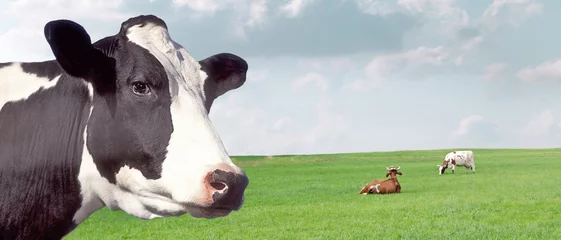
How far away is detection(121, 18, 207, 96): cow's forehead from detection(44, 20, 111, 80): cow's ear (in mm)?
217

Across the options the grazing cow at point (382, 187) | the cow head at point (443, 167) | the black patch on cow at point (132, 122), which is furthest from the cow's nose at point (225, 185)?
the cow head at point (443, 167)

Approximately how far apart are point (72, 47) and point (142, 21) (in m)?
0.42

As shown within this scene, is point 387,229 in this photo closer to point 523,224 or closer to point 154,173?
point 523,224

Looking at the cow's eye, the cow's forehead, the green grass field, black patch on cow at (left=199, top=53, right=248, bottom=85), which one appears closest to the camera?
the cow's eye

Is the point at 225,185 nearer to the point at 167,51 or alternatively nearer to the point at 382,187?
the point at 167,51

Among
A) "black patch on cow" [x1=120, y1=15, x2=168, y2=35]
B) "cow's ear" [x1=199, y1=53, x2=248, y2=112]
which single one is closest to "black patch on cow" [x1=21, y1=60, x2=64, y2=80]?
"black patch on cow" [x1=120, y1=15, x2=168, y2=35]

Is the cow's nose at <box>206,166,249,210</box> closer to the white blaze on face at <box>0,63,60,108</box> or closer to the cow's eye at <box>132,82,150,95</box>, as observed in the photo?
the cow's eye at <box>132,82,150,95</box>

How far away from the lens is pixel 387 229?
13.9 m

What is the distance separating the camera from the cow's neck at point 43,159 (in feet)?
8.48

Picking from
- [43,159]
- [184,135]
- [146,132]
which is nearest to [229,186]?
[184,135]

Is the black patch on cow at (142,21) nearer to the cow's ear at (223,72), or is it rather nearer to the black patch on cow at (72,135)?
the black patch on cow at (72,135)

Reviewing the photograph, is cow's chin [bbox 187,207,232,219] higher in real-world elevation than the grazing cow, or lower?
higher

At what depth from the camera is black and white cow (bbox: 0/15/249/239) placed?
2346 mm

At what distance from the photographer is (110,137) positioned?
2471 millimetres
